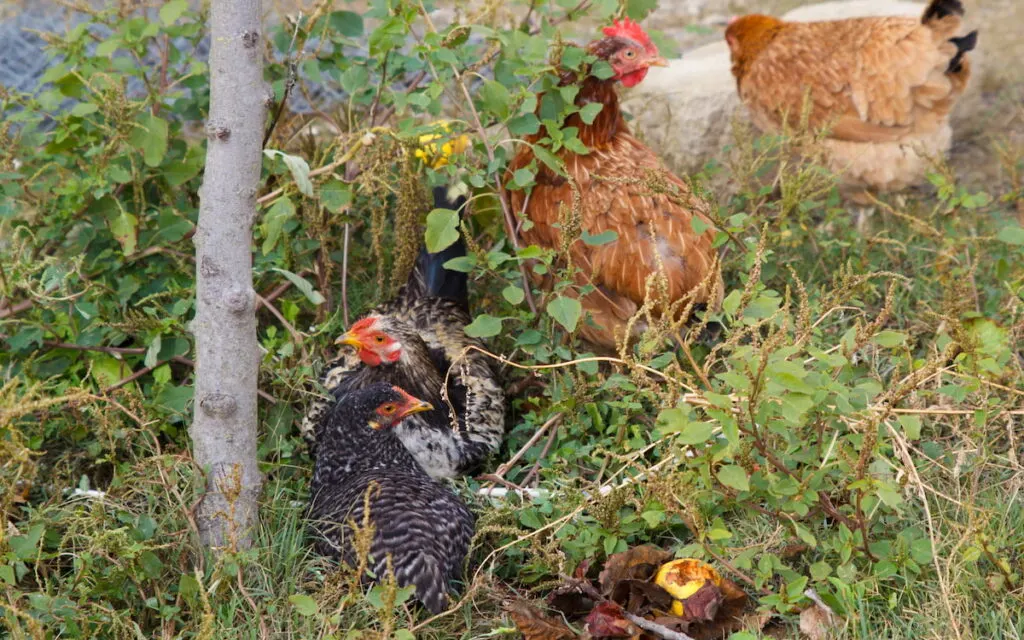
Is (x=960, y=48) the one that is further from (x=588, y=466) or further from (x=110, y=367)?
(x=110, y=367)

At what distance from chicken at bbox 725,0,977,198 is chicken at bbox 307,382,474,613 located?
246 centimetres

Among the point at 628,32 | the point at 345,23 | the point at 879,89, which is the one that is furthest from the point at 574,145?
the point at 879,89

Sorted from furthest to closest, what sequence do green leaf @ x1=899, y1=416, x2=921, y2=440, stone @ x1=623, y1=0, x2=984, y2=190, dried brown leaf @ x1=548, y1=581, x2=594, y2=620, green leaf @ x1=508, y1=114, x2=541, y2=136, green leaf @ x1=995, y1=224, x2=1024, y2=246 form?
stone @ x1=623, y1=0, x2=984, y2=190 < green leaf @ x1=508, y1=114, x2=541, y2=136 < green leaf @ x1=995, y1=224, x2=1024, y2=246 < dried brown leaf @ x1=548, y1=581, x2=594, y2=620 < green leaf @ x1=899, y1=416, x2=921, y2=440

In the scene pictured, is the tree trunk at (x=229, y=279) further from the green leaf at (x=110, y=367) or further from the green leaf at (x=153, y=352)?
the green leaf at (x=110, y=367)

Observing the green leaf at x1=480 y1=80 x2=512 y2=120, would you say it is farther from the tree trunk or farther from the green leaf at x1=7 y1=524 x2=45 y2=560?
the green leaf at x1=7 y1=524 x2=45 y2=560

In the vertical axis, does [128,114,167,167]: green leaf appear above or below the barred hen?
above

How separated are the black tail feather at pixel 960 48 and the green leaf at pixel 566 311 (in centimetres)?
266

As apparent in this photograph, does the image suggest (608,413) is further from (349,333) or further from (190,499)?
(190,499)

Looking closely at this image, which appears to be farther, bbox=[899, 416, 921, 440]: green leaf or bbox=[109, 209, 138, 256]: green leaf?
bbox=[109, 209, 138, 256]: green leaf

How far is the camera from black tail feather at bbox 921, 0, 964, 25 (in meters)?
4.41

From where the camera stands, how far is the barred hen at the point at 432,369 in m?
3.14

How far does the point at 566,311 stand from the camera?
276 centimetres

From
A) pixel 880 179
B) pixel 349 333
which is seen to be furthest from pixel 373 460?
pixel 880 179

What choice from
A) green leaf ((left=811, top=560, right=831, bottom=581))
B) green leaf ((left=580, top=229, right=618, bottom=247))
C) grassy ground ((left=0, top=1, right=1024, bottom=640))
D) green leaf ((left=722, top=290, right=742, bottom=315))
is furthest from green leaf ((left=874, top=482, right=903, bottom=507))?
green leaf ((left=580, top=229, right=618, bottom=247))
